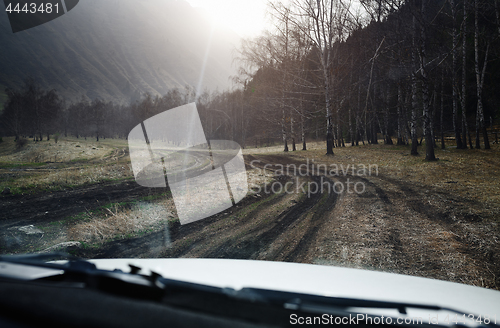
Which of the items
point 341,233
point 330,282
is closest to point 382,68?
point 341,233

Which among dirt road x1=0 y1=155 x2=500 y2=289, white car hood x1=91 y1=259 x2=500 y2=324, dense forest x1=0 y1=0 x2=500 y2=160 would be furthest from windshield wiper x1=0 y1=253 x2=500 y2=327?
dense forest x1=0 y1=0 x2=500 y2=160

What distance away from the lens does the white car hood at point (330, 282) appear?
1.31 m

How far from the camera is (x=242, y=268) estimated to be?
1931 mm

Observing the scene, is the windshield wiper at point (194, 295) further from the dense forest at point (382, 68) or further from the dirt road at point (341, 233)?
the dense forest at point (382, 68)

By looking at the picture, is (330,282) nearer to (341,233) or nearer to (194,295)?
(194,295)

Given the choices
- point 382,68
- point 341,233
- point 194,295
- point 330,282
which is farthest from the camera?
point 382,68

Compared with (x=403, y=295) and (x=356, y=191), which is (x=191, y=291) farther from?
(x=356, y=191)

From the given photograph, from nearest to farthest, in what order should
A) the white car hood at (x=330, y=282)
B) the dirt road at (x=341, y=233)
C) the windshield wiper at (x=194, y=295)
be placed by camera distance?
the windshield wiper at (x=194, y=295), the white car hood at (x=330, y=282), the dirt road at (x=341, y=233)

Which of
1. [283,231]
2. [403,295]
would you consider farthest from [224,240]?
[403,295]

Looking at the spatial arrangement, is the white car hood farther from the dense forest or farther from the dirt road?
the dense forest

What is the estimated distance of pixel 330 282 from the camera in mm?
1633

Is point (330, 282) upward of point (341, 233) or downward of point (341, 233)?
upward

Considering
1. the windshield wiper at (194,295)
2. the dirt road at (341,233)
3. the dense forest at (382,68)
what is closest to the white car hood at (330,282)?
the windshield wiper at (194,295)

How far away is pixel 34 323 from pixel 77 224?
598 centimetres
